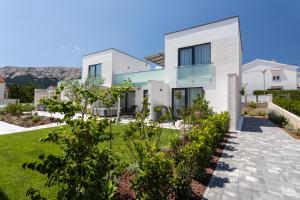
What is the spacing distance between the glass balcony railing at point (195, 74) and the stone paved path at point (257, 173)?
7.88 meters

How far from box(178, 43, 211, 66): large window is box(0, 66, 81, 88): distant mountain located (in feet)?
257

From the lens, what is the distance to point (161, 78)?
19.5 meters

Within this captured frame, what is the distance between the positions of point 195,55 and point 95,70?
1523 cm

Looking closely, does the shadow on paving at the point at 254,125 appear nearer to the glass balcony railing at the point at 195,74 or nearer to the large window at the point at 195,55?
the glass balcony railing at the point at 195,74

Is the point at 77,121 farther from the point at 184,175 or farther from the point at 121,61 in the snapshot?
the point at 121,61

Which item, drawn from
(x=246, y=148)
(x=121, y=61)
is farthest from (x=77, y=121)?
(x=121, y=61)

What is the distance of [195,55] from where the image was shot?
58.0 feet

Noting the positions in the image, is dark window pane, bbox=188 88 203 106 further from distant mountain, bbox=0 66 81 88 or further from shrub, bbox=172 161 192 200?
distant mountain, bbox=0 66 81 88

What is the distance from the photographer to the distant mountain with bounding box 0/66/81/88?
87.4 metres

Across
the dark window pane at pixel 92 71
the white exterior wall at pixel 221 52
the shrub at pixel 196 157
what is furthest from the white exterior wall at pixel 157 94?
the dark window pane at pixel 92 71

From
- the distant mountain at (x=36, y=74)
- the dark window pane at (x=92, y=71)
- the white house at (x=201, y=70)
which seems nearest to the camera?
the white house at (x=201, y=70)

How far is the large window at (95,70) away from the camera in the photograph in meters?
26.0

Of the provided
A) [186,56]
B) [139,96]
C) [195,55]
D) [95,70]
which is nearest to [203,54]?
[195,55]

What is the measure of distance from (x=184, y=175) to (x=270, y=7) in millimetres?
25526
